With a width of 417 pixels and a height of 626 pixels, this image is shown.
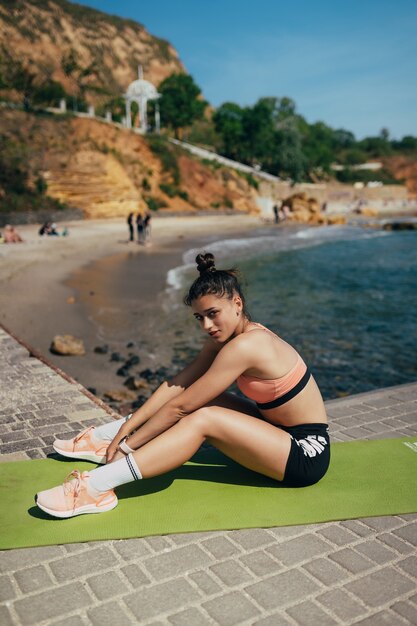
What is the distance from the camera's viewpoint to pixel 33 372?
19.7ft

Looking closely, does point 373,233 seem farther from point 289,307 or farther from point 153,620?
point 153,620

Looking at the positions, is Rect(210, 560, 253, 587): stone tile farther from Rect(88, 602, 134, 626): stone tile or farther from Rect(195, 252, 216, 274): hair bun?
Rect(195, 252, 216, 274): hair bun

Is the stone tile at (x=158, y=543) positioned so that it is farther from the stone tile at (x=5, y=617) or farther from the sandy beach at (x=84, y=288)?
the sandy beach at (x=84, y=288)

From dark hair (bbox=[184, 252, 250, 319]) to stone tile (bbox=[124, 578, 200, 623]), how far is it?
5.03 ft

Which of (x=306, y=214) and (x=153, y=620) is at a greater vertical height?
(x=306, y=214)

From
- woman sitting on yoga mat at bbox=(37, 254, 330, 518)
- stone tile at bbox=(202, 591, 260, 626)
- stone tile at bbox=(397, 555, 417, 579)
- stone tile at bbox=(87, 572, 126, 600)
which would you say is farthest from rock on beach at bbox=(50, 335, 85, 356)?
stone tile at bbox=(397, 555, 417, 579)

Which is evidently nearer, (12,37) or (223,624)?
(223,624)

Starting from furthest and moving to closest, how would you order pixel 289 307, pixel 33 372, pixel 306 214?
pixel 306 214, pixel 289 307, pixel 33 372

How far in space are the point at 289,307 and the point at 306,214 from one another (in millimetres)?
38950

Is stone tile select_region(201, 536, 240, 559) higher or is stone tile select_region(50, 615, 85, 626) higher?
stone tile select_region(50, 615, 85, 626)

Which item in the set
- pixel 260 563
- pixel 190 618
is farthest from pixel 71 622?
pixel 260 563

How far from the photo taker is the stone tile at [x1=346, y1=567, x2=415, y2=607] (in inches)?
93.0

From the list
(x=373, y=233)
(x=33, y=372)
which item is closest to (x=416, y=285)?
(x=33, y=372)

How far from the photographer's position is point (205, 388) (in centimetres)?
305
